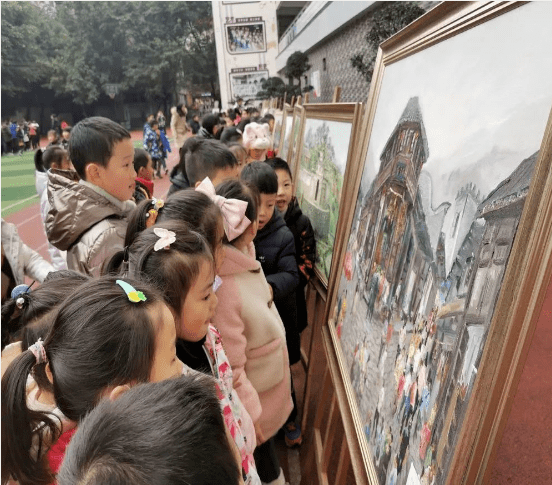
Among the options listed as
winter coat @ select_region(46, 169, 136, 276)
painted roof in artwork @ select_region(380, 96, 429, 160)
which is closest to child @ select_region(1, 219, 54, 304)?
winter coat @ select_region(46, 169, 136, 276)

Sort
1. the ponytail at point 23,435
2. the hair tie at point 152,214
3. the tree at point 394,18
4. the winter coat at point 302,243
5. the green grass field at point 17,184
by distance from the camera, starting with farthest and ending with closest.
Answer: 1. the green grass field at point 17,184
2. the tree at point 394,18
3. the winter coat at point 302,243
4. the hair tie at point 152,214
5. the ponytail at point 23,435

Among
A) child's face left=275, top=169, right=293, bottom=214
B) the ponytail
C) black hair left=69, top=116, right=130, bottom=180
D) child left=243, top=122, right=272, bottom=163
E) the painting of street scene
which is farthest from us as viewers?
child left=243, top=122, right=272, bottom=163

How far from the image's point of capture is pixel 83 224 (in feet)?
5.08

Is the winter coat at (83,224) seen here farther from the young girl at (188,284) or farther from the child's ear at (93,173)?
the young girl at (188,284)

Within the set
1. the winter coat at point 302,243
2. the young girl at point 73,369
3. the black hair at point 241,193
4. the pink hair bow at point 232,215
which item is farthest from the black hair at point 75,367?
the winter coat at point 302,243

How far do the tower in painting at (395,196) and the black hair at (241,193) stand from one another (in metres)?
0.49

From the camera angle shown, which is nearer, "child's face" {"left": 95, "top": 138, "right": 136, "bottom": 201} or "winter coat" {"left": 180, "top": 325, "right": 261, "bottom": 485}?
"winter coat" {"left": 180, "top": 325, "right": 261, "bottom": 485}

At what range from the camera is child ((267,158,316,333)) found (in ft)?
6.78

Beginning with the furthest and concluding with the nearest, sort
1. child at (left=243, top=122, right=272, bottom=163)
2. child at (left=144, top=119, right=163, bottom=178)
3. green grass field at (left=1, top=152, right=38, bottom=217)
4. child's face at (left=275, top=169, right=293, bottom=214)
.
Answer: green grass field at (left=1, top=152, right=38, bottom=217) < child at (left=144, top=119, right=163, bottom=178) < child at (left=243, top=122, right=272, bottom=163) < child's face at (left=275, top=169, right=293, bottom=214)

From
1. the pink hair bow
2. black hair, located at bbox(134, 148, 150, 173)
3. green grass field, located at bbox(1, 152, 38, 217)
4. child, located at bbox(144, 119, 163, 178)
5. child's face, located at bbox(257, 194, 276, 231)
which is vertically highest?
the pink hair bow

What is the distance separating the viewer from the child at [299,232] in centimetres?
207

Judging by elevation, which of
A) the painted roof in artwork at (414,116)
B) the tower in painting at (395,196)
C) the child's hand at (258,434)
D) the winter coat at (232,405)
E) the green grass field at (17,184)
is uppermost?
the painted roof in artwork at (414,116)

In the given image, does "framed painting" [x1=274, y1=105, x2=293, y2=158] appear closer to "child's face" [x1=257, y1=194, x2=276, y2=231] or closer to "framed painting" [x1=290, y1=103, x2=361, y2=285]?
"framed painting" [x1=290, y1=103, x2=361, y2=285]

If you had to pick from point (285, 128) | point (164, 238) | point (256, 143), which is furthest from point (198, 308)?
point (285, 128)
